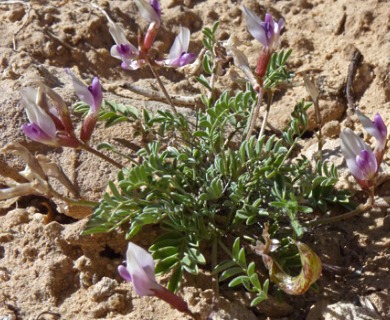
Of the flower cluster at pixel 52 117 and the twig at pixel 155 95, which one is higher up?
the flower cluster at pixel 52 117

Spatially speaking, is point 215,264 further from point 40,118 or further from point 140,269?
point 40,118

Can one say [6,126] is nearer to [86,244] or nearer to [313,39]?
[86,244]

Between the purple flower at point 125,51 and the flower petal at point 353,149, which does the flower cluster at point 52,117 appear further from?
the flower petal at point 353,149

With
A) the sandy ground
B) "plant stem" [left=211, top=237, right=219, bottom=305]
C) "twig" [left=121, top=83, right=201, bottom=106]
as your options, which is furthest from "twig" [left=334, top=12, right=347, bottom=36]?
"plant stem" [left=211, top=237, right=219, bottom=305]

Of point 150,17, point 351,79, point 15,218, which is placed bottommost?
point 15,218

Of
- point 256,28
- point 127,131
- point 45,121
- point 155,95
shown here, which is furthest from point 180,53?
point 45,121

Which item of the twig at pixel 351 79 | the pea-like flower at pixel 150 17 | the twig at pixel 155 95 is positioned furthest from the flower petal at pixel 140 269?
the twig at pixel 351 79
